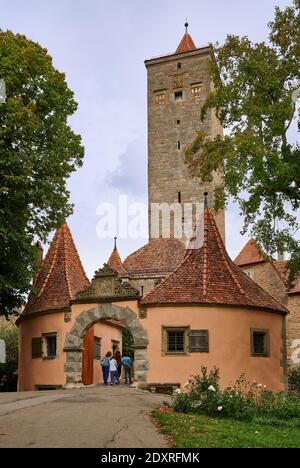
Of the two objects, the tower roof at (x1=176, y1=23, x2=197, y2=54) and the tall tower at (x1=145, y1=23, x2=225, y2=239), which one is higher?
the tower roof at (x1=176, y1=23, x2=197, y2=54)

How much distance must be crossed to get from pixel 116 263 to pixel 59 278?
1609 cm

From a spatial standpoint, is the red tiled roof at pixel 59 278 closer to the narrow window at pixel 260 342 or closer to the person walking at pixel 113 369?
the person walking at pixel 113 369

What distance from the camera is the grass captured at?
975cm

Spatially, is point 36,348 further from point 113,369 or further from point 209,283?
point 209,283

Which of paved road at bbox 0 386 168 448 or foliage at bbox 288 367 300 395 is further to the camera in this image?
foliage at bbox 288 367 300 395

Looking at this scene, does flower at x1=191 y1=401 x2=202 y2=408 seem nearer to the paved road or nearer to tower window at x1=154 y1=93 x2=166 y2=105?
the paved road

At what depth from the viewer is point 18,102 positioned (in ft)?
67.5

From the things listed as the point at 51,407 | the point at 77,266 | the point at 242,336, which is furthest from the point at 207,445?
the point at 77,266

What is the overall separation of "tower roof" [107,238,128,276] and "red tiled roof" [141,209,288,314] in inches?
646

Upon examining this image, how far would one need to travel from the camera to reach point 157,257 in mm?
40219
